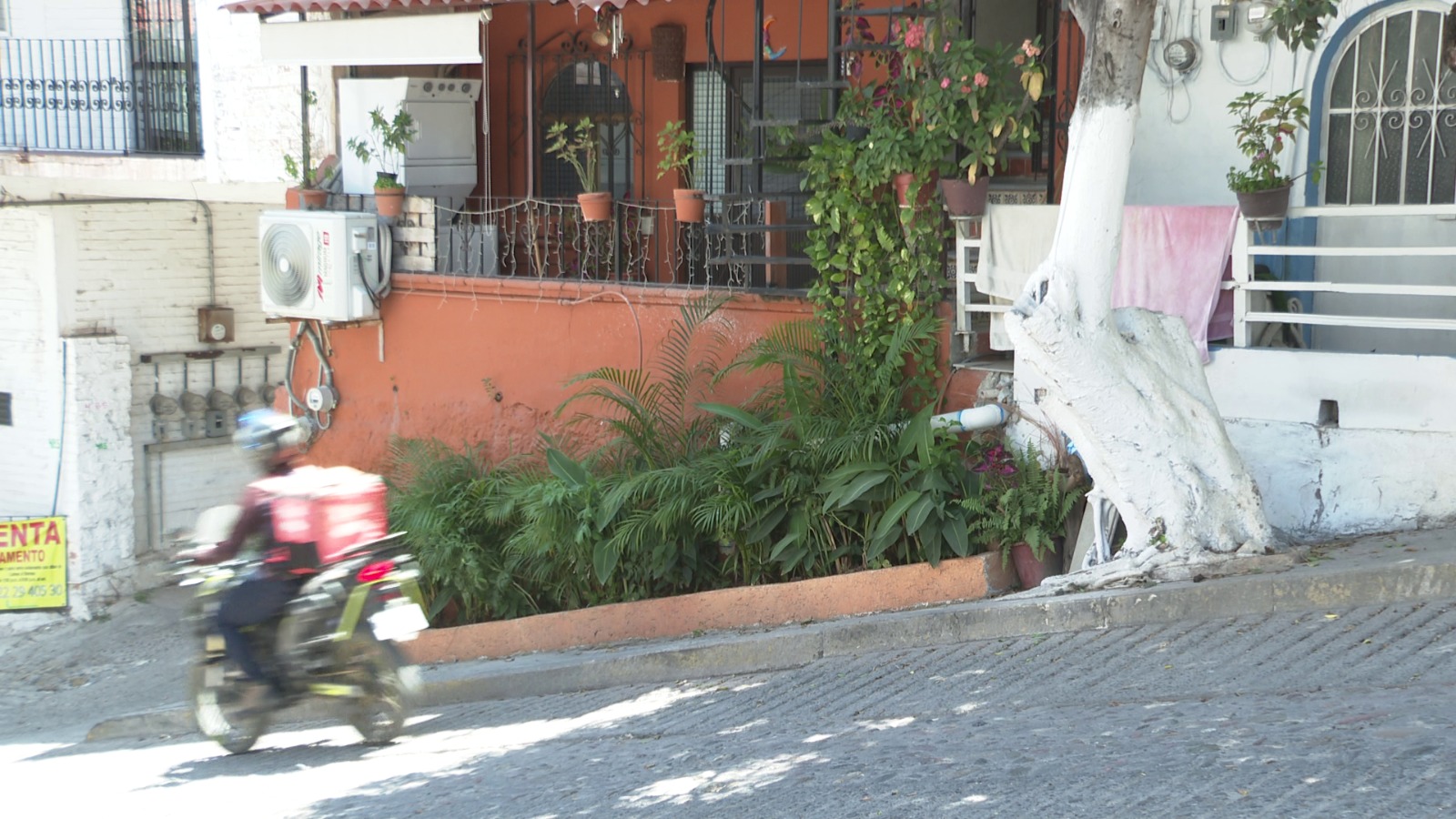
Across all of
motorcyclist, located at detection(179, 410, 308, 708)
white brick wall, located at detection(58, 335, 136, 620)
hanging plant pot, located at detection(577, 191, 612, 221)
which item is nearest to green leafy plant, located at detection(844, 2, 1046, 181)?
hanging plant pot, located at detection(577, 191, 612, 221)

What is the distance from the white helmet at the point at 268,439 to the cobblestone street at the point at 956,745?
1.37m

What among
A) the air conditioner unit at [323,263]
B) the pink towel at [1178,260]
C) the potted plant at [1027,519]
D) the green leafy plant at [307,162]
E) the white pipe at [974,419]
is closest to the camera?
the potted plant at [1027,519]

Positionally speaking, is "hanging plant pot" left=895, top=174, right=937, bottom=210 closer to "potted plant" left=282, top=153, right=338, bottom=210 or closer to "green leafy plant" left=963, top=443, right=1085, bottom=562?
"green leafy plant" left=963, top=443, right=1085, bottom=562

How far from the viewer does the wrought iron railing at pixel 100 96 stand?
1324 centimetres

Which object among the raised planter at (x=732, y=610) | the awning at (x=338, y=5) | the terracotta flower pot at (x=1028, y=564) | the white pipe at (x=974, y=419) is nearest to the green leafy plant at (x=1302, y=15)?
the white pipe at (x=974, y=419)

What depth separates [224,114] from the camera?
12.7m

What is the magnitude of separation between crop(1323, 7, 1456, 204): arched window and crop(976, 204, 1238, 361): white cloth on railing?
1417 millimetres

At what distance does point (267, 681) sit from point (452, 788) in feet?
4.08

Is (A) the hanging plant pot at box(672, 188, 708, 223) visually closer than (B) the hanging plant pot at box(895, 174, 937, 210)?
No

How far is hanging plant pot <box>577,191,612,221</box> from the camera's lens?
10.5m

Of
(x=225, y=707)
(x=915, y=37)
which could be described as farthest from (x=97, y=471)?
(x=915, y=37)

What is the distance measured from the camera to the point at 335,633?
6.21m

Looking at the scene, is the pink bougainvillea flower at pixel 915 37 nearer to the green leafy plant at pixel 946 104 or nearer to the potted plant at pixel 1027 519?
the green leafy plant at pixel 946 104

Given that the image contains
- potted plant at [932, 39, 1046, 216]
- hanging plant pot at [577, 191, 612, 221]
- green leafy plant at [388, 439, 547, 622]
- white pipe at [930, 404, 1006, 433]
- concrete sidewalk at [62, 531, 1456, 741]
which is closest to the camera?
concrete sidewalk at [62, 531, 1456, 741]
